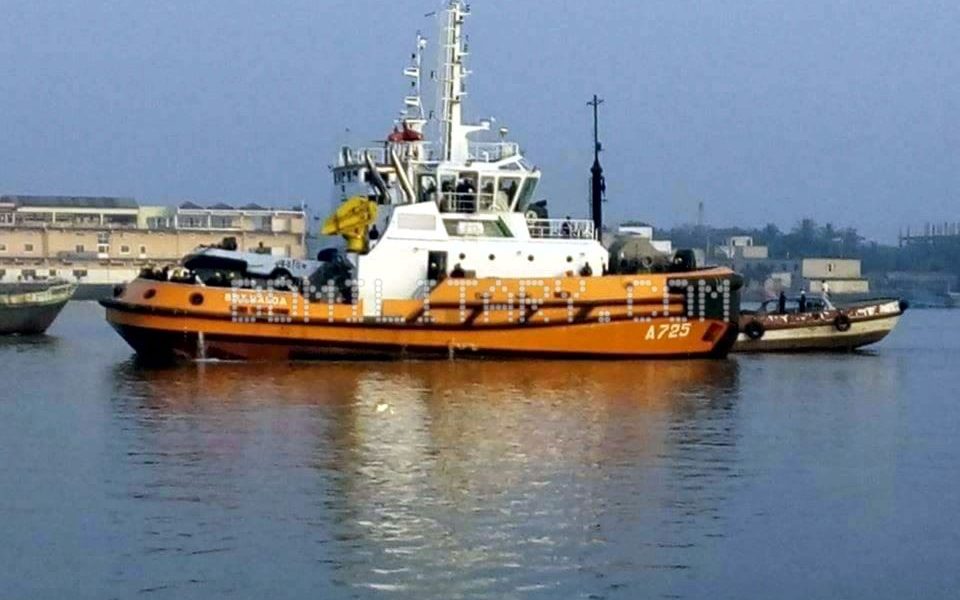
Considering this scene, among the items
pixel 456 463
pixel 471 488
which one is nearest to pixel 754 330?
pixel 456 463

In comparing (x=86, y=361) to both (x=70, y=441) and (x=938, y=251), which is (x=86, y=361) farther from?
(x=938, y=251)

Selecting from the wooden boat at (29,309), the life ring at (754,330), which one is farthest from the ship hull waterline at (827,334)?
the wooden boat at (29,309)

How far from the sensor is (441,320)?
35.6 metres

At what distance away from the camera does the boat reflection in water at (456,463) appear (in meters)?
15.9

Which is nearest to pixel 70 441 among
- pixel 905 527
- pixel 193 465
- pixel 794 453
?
pixel 193 465

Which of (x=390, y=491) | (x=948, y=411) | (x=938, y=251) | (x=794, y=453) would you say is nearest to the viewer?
(x=390, y=491)

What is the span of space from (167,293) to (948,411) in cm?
1468

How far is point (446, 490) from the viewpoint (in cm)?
1923

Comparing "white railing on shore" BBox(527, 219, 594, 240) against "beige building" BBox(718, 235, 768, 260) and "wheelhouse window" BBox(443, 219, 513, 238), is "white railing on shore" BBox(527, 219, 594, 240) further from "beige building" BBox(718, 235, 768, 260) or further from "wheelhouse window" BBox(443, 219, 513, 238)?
"beige building" BBox(718, 235, 768, 260)

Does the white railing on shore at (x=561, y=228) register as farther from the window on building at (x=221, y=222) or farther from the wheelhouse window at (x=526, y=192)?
the window on building at (x=221, y=222)

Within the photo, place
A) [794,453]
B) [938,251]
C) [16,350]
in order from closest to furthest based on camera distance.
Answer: [794,453] < [16,350] < [938,251]

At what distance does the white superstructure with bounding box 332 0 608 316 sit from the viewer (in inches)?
1407

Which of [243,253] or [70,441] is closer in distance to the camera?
[70,441]

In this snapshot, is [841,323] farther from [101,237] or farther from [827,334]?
[101,237]
